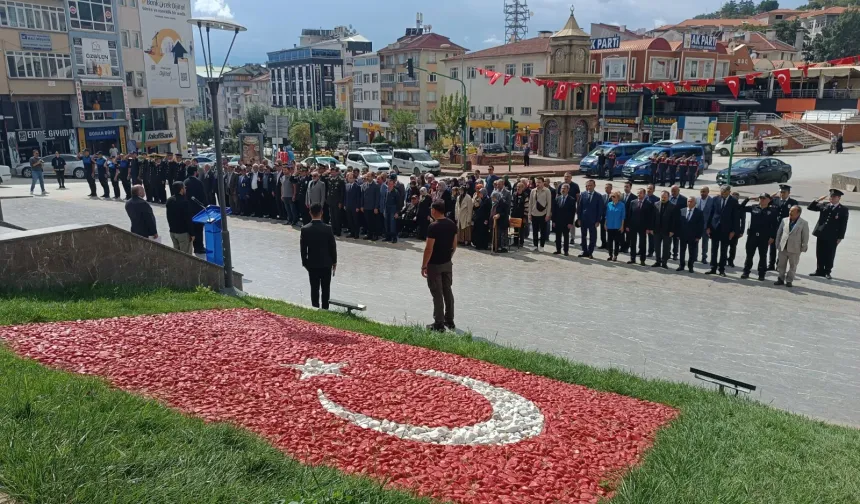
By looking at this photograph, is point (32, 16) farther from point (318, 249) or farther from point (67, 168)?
point (318, 249)

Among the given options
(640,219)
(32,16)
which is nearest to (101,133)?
(32,16)

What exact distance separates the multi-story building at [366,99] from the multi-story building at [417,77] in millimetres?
944

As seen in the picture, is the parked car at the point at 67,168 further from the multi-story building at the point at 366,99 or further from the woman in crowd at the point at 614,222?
the multi-story building at the point at 366,99

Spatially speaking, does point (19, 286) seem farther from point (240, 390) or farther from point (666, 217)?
point (666, 217)

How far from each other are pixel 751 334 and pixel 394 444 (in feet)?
23.6

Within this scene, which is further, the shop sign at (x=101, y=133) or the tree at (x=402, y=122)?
the tree at (x=402, y=122)

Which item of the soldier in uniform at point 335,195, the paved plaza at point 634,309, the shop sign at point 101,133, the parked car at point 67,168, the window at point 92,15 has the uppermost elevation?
the window at point 92,15

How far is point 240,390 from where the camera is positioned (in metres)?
6.13

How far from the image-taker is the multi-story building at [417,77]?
76.6 metres

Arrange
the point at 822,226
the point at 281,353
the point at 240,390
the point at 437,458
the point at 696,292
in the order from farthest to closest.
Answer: the point at 822,226
the point at 696,292
the point at 281,353
the point at 240,390
the point at 437,458

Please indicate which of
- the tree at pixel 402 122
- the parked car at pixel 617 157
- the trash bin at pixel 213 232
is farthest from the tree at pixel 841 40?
the trash bin at pixel 213 232

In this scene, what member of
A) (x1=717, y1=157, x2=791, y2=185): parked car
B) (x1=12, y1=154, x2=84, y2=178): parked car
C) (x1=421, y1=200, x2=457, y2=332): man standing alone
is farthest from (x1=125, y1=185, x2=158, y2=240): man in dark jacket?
(x1=12, y1=154, x2=84, y2=178): parked car

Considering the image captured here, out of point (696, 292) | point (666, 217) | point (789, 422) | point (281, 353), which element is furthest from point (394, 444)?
point (666, 217)

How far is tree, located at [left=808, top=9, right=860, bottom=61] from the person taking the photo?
8775cm
